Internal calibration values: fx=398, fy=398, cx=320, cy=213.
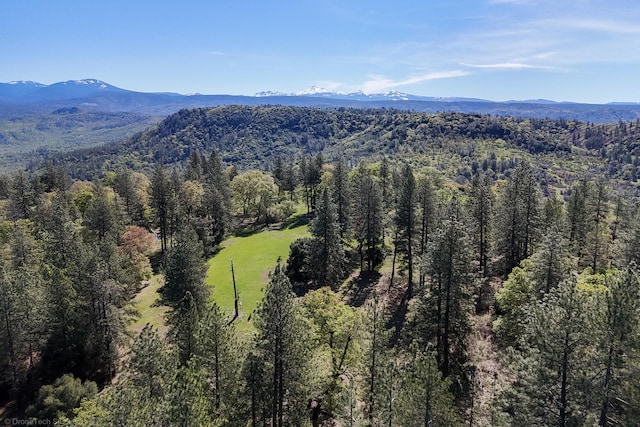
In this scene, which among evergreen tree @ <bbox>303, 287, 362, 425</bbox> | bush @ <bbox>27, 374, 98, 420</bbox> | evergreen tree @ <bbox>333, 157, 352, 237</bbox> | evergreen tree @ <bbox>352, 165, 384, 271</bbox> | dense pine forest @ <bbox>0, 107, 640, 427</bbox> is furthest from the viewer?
evergreen tree @ <bbox>333, 157, 352, 237</bbox>

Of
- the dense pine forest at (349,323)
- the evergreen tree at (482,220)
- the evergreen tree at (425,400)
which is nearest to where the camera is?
the dense pine forest at (349,323)

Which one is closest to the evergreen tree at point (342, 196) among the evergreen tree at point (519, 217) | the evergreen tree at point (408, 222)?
the evergreen tree at point (408, 222)

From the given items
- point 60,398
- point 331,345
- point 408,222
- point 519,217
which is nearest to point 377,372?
point 331,345

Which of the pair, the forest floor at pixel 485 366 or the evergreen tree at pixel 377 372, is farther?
the forest floor at pixel 485 366

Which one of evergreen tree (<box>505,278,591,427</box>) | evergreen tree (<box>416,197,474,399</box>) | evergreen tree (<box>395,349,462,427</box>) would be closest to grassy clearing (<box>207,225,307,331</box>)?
evergreen tree (<box>416,197,474,399</box>)

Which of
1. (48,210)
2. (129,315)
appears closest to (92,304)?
(129,315)

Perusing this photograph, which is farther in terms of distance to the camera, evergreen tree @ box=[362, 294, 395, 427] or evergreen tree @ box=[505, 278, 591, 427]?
evergreen tree @ box=[362, 294, 395, 427]

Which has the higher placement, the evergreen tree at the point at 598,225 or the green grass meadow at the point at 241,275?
the evergreen tree at the point at 598,225

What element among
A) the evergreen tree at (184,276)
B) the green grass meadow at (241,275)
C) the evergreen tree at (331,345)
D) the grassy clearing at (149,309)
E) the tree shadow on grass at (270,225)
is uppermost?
the evergreen tree at (184,276)

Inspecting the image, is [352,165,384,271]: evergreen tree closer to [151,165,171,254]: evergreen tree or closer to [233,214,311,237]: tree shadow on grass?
[233,214,311,237]: tree shadow on grass

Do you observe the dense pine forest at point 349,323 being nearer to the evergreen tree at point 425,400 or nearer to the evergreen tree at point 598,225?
the evergreen tree at point 425,400
